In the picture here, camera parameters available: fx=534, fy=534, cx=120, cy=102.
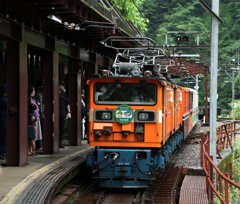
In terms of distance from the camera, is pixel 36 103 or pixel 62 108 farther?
pixel 62 108

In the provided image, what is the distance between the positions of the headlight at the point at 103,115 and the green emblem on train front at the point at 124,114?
161mm

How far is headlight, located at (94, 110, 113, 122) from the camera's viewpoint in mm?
11352

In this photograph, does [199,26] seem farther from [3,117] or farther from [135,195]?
[135,195]

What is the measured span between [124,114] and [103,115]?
1.55 feet

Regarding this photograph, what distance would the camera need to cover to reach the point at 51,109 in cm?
1408

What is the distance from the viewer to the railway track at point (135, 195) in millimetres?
10602

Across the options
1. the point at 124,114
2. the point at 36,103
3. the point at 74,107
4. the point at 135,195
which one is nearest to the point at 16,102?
the point at 36,103

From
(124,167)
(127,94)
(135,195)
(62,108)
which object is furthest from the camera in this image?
(62,108)

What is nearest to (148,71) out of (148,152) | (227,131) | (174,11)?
(148,152)

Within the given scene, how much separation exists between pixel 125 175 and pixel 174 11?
60282 millimetres

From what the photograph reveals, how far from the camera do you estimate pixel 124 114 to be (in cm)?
1125

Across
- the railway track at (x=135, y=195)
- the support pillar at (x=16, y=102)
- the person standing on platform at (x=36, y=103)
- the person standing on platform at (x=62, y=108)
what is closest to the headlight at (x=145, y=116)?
the railway track at (x=135, y=195)

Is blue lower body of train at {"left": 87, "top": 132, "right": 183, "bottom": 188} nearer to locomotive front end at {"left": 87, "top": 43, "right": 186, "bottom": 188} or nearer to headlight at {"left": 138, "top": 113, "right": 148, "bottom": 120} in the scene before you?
locomotive front end at {"left": 87, "top": 43, "right": 186, "bottom": 188}

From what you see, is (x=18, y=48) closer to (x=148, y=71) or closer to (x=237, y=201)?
(x=148, y=71)
